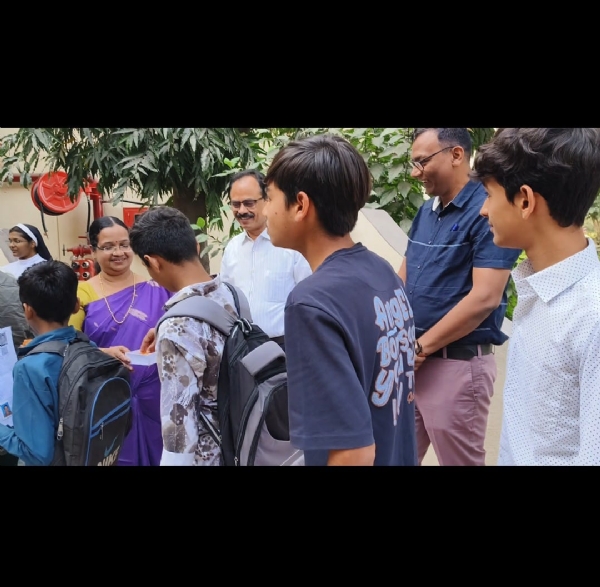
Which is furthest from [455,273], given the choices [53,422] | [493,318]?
[53,422]

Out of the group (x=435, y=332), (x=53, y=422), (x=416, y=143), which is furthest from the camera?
(x=416, y=143)

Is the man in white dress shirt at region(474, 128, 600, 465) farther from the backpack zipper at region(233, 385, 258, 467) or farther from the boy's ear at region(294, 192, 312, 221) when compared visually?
the backpack zipper at region(233, 385, 258, 467)

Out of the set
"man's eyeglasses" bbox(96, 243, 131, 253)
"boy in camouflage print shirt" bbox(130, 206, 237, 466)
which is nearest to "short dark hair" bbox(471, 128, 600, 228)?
"boy in camouflage print shirt" bbox(130, 206, 237, 466)

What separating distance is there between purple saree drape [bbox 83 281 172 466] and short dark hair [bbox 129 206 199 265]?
28.6 inches

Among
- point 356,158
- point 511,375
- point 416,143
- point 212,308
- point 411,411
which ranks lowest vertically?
point 411,411

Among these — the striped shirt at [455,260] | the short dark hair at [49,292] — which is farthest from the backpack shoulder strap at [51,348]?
the striped shirt at [455,260]

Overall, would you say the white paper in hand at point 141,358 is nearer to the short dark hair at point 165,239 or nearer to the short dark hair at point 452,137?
the short dark hair at point 165,239

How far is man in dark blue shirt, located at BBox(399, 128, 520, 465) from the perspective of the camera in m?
2.26

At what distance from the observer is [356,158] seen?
1442mm

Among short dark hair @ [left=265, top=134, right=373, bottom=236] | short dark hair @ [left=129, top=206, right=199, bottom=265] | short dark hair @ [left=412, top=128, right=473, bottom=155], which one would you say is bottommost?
short dark hair @ [left=129, top=206, right=199, bottom=265]

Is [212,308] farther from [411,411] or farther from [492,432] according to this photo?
[492,432]

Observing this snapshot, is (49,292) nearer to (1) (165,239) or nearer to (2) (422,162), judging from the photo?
(1) (165,239)

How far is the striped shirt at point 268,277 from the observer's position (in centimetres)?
324

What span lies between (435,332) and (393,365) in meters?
0.96
